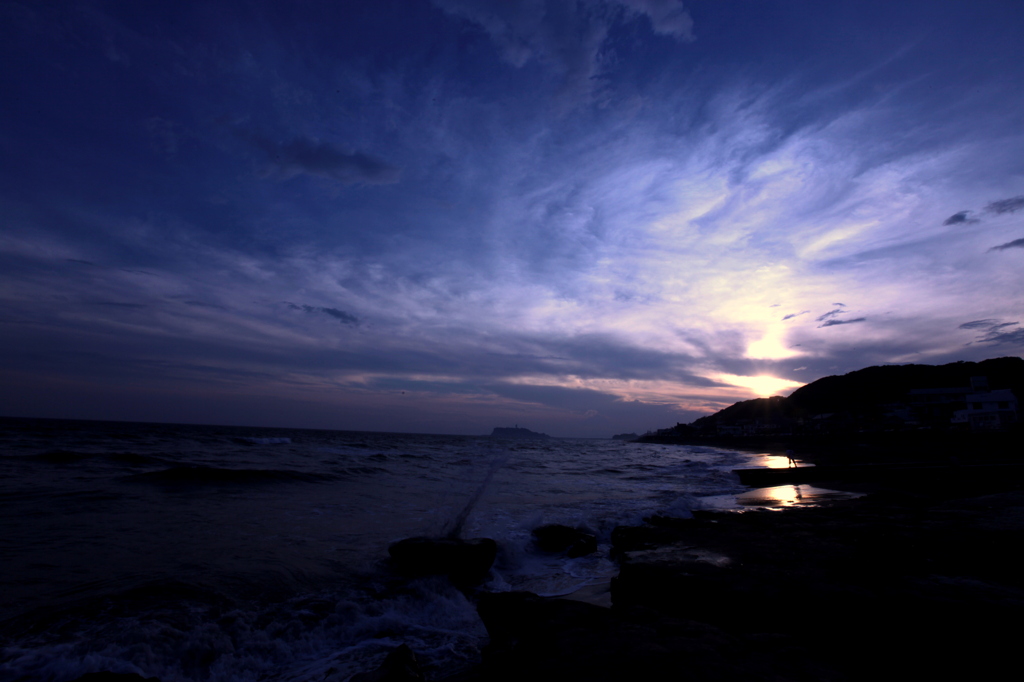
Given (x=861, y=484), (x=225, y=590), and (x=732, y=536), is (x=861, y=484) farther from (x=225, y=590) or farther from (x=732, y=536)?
(x=225, y=590)

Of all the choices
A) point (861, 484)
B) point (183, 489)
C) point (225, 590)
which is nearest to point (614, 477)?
point (861, 484)

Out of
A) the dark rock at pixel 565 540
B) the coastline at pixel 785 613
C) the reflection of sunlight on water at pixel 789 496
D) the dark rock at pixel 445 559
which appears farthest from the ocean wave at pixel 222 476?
the reflection of sunlight on water at pixel 789 496

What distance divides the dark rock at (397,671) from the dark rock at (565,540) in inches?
243

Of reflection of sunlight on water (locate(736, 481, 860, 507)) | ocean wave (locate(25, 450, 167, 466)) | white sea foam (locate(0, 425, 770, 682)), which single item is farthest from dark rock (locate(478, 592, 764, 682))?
ocean wave (locate(25, 450, 167, 466))

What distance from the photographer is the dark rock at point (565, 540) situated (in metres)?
10.3

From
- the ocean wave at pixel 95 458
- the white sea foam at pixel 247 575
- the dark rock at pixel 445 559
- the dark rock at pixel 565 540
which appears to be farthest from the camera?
the ocean wave at pixel 95 458

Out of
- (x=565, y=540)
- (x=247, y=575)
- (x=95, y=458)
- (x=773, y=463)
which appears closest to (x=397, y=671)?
(x=247, y=575)

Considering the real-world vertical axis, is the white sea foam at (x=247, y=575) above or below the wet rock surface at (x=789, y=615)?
below

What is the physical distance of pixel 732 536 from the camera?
9.27 meters

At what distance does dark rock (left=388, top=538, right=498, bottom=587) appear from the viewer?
8406mm

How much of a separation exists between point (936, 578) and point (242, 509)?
15.7 m

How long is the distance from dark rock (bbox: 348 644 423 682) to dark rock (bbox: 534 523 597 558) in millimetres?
6178

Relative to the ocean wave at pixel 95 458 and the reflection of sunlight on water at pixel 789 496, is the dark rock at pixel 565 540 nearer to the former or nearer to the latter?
the reflection of sunlight on water at pixel 789 496

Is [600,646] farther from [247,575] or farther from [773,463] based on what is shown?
[773,463]
